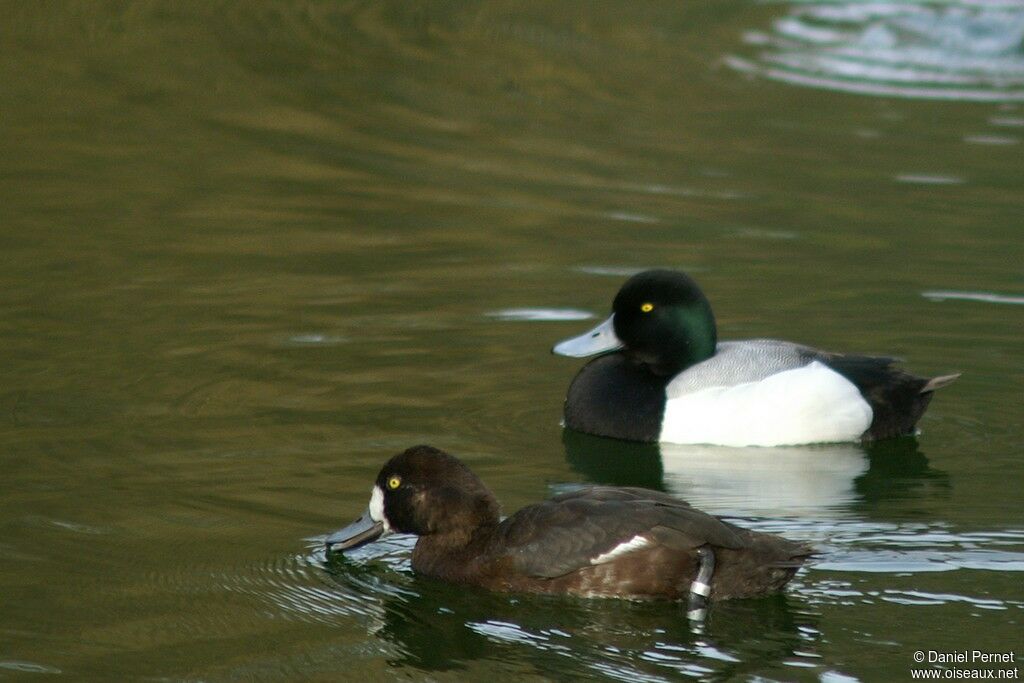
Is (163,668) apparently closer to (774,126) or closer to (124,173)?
(124,173)

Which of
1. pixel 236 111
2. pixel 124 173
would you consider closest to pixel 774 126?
pixel 236 111

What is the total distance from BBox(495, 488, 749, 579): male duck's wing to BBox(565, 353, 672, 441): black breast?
7.72 feet

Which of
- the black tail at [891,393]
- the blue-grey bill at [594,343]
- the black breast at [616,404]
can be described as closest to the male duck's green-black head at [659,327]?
the blue-grey bill at [594,343]

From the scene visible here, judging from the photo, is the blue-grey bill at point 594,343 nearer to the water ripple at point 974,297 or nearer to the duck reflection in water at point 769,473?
the duck reflection in water at point 769,473

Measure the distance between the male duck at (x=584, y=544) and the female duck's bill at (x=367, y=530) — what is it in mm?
62

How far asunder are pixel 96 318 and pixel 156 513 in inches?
128

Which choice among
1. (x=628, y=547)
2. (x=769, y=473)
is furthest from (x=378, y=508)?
(x=769, y=473)

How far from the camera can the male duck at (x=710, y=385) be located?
817 cm

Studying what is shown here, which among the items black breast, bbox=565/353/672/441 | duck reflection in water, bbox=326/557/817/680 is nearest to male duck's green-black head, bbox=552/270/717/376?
black breast, bbox=565/353/672/441

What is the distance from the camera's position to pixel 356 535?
20.3 feet

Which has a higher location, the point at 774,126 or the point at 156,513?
the point at 774,126

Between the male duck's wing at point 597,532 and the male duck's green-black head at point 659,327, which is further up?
the male duck's green-black head at point 659,327

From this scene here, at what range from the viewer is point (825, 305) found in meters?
10.3

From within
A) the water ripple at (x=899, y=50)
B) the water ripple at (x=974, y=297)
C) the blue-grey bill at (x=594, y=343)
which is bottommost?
the blue-grey bill at (x=594, y=343)
